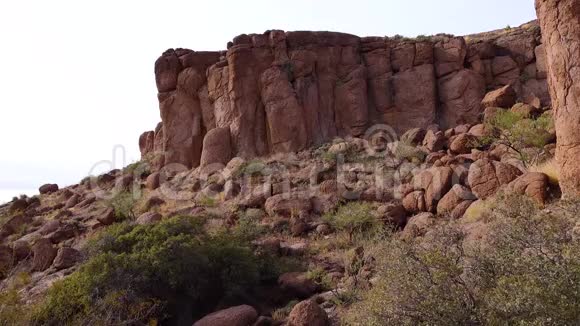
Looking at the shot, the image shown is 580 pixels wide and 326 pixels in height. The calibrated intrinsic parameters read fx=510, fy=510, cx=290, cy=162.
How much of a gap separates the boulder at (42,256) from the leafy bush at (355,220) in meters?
7.09

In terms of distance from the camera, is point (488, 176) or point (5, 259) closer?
point (488, 176)

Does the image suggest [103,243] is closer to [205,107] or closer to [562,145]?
[562,145]

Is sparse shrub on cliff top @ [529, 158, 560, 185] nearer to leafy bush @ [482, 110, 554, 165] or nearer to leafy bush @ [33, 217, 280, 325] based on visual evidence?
leafy bush @ [482, 110, 554, 165]

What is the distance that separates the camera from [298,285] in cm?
949

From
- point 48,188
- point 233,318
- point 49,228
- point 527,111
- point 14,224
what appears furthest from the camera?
point 48,188

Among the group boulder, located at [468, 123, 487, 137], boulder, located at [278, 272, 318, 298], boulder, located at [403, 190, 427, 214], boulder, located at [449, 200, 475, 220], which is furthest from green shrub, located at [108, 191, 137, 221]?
boulder, located at [468, 123, 487, 137]

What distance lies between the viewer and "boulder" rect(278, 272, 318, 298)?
9.39 meters

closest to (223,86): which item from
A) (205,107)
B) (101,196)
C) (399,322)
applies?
(205,107)

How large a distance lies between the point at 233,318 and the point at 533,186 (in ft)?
18.9

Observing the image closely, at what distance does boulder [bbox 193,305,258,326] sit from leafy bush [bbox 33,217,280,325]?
3.07 ft

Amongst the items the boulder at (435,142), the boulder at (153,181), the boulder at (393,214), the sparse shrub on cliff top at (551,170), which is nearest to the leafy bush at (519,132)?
the sparse shrub on cliff top at (551,170)

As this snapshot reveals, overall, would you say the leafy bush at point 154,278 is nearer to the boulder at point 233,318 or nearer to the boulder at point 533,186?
the boulder at point 233,318

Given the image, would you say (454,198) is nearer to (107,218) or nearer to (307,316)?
(307,316)

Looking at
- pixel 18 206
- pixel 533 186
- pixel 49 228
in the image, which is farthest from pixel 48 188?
pixel 533 186
